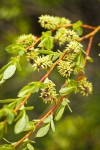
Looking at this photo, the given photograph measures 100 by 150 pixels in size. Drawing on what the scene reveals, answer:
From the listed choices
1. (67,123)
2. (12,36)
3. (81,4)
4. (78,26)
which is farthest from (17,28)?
(78,26)

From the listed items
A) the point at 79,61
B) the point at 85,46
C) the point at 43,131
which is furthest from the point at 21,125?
the point at 85,46

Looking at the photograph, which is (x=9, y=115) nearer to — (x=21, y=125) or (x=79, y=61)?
(x=21, y=125)

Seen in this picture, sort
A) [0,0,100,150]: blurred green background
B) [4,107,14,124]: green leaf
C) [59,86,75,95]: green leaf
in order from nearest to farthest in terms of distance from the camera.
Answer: [4,107,14,124]: green leaf
[59,86,75,95]: green leaf
[0,0,100,150]: blurred green background

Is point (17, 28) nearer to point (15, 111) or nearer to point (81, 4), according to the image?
point (81, 4)

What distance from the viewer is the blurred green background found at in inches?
112

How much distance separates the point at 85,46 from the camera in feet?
9.11

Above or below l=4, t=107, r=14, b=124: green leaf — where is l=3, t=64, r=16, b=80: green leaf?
above

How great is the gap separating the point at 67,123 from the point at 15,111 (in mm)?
1987

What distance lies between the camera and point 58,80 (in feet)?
10.7

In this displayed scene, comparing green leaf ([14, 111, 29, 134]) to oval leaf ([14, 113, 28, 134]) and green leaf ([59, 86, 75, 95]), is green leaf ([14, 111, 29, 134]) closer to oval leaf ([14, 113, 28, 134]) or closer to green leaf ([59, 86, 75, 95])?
oval leaf ([14, 113, 28, 134])

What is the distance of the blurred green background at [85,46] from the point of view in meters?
2.84

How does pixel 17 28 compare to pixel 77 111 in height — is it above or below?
above

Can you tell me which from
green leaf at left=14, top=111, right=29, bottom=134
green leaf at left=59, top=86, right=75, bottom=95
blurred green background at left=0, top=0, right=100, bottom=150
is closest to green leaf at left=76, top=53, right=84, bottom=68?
green leaf at left=59, top=86, right=75, bottom=95

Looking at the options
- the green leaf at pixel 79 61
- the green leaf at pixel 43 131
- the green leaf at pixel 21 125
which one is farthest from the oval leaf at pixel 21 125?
the green leaf at pixel 79 61
